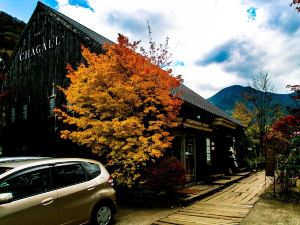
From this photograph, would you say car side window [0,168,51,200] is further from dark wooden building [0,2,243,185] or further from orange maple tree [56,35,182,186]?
dark wooden building [0,2,243,185]

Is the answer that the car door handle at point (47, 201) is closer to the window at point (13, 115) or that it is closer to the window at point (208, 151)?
the window at point (208, 151)

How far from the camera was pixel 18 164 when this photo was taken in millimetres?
6172

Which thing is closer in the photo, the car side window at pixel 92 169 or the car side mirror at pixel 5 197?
the car side mirror at pixel 5 197

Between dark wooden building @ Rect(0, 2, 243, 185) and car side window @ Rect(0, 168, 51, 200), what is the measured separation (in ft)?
24.4

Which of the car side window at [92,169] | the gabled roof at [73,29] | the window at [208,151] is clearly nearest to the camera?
the car side window at [92,169]

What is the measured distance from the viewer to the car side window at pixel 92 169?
7.29 meters

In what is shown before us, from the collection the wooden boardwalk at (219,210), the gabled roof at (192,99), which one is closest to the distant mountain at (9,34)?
the gabled roof at (192,99)

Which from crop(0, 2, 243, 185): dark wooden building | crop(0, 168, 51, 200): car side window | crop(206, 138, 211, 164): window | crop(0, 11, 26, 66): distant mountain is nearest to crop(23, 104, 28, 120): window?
crop(0, 2, 243, 185): dark wooden building

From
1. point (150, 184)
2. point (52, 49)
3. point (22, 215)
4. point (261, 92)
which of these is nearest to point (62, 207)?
point (22, 215)

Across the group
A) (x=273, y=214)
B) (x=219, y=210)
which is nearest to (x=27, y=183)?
(x=219, y=210)

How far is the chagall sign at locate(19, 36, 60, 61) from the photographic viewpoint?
16281 millimetres

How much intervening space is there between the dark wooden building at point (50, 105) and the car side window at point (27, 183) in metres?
7.42

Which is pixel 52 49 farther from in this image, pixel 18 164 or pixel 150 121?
pixel 18 164

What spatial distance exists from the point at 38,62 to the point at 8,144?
5248 millimetres
